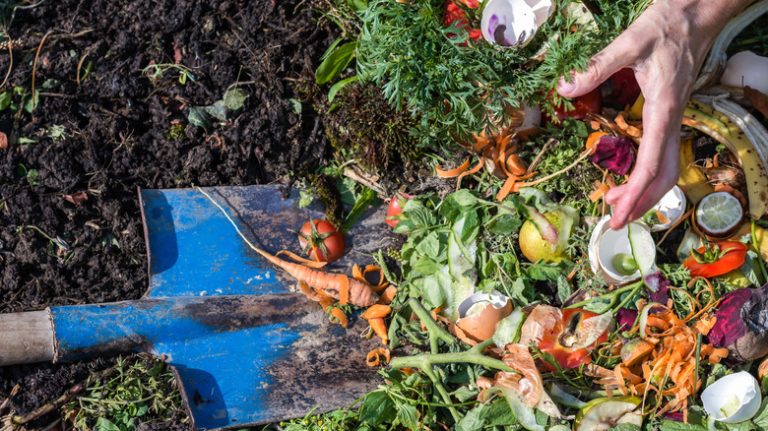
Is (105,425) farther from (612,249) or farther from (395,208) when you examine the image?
(612,249)

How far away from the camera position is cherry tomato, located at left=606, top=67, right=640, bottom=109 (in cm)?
342

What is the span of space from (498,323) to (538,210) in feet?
1.76

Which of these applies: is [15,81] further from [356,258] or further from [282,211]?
[356,258]

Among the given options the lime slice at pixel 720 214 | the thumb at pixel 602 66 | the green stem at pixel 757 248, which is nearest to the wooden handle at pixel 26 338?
the thumb at pixel 602 66

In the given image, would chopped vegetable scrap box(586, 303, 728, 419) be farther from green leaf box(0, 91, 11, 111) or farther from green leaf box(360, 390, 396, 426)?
green leaf box(0, 91, 11, 111)

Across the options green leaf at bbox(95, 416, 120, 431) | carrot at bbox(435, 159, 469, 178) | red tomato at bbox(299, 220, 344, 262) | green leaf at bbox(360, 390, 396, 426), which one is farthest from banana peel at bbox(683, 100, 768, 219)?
green leaf at bbox(95, 416, 120, 431)

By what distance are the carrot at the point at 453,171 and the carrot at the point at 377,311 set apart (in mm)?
646

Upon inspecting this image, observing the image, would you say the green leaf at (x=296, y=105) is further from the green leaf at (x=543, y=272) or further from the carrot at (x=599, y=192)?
the carrot at (x=599, y=192)

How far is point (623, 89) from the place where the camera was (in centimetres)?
346

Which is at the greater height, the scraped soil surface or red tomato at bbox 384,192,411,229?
the scraped soil surface

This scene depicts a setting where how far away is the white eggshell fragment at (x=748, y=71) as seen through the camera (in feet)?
10.9

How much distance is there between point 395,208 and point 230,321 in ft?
2.91

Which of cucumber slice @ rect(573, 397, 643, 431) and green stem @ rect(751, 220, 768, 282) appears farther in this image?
green stem @ rect(751, 220, 768, 282)

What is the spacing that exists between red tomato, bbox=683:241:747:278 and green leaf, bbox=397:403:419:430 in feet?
4.43
